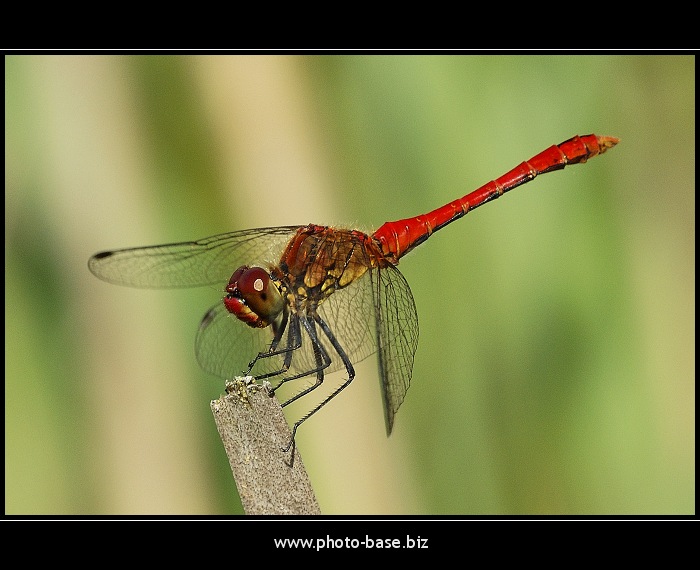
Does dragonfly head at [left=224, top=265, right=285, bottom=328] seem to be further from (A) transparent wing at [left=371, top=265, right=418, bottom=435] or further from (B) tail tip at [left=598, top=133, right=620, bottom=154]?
(B) tail tip at [left=598, top=133, right=620, bottom=154]

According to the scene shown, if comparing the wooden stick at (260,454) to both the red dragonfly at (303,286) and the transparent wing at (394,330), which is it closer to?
the transparent wing at (394,330)

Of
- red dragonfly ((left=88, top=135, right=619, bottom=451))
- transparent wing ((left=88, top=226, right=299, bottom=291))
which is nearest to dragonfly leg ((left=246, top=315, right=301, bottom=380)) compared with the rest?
red dragonfly ((left=88, top=135, right=619, bottom=451))

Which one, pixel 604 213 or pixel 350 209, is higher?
pixel 350 209

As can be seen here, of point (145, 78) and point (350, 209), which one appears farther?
point (350, 209)

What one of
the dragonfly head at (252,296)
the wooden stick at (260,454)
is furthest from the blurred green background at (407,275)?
the wooden stick at (260,454)

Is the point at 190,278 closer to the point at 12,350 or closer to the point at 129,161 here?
the point at 129,161

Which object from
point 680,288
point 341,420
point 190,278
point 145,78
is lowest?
point 341,420

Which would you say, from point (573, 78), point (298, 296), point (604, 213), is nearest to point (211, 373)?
point (298, 296)
